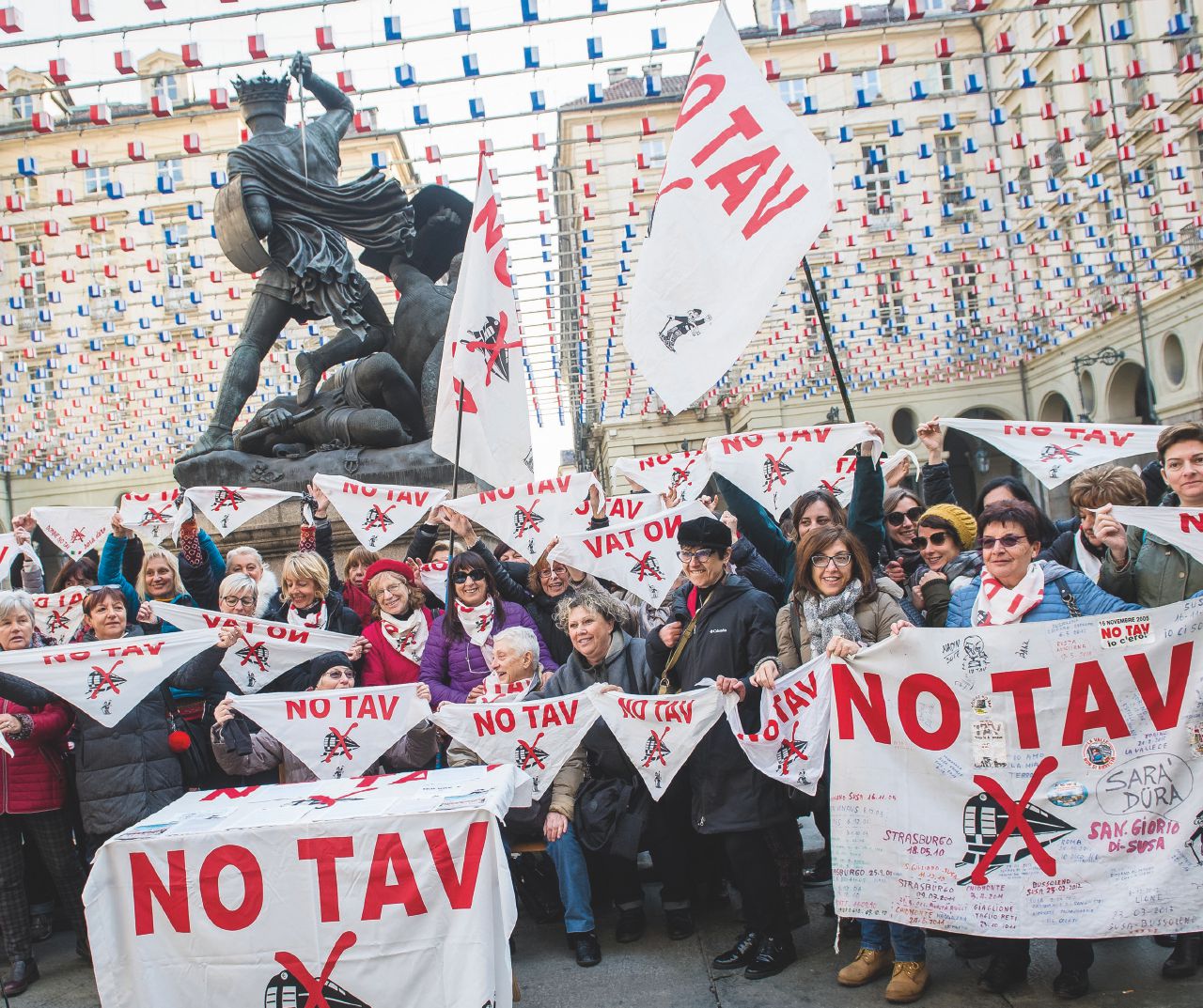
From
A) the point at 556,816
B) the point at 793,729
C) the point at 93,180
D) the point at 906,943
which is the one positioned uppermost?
the point at 93,180

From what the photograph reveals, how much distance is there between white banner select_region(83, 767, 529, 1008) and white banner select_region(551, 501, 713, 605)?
206 centimetres

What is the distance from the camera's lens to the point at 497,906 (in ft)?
11.5

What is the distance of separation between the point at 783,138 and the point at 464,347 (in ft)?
6.06

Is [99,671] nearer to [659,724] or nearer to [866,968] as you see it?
[659,724]

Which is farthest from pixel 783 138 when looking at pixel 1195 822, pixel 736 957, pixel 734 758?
pixel 736 957

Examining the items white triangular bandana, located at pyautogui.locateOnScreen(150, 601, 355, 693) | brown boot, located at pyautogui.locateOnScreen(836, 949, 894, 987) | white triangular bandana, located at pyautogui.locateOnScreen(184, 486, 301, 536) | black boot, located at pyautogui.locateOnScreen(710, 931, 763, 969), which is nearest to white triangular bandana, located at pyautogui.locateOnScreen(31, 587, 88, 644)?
white triangular bandana, located at pyautogui.locateOnScreen(150, 601, 355, 693)

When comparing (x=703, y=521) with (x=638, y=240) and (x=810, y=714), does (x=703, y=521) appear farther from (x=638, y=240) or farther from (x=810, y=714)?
(x=638, y=240)

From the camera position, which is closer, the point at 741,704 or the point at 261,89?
the point at 741,704

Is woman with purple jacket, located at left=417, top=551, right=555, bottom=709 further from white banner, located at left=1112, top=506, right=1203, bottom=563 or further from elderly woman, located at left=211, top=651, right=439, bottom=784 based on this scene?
white banner, located at left=1112, top=506, right=1203, bottom=563

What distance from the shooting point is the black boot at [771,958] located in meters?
4.02

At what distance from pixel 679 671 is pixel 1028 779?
140 cm

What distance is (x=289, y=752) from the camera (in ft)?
15.9

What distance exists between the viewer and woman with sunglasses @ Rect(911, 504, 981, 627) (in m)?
4.52

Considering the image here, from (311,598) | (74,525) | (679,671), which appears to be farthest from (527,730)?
(74,525)
